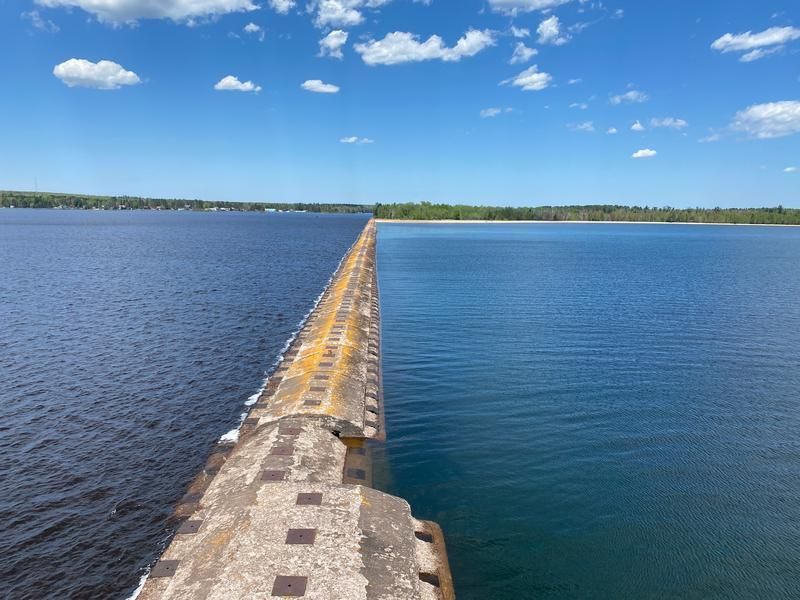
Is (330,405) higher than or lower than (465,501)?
higher

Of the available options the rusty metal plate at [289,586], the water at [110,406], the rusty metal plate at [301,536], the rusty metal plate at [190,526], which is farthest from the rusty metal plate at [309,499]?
the water at [110,406]

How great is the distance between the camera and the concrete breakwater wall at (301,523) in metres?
9.82

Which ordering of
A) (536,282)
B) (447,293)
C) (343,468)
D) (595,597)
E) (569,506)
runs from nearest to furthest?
(595,597) < (569,506) < (343,468) < (447,293) < (536,282)

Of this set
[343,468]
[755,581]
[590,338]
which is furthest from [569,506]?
[590,338]

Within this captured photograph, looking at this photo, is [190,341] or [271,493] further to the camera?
[190,341]

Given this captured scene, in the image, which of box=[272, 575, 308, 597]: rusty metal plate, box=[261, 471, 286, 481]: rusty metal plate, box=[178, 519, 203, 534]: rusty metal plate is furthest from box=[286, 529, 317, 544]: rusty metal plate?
box=[178, 519, 203, 534]: rusty metal plate

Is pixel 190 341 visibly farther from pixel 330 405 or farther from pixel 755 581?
pixel 755 581

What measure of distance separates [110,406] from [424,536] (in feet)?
47.1

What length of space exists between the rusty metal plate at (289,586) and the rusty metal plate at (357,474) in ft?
18.5

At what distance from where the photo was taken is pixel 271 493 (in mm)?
12664

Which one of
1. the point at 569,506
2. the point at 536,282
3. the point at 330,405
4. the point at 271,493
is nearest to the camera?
the point at 271,493

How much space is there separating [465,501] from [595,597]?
4.21m

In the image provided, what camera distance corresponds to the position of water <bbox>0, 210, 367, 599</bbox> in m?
12.4

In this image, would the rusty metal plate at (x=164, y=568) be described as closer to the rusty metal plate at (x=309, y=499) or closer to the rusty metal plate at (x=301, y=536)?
the rusty metal plate at (x=301, y=536)
